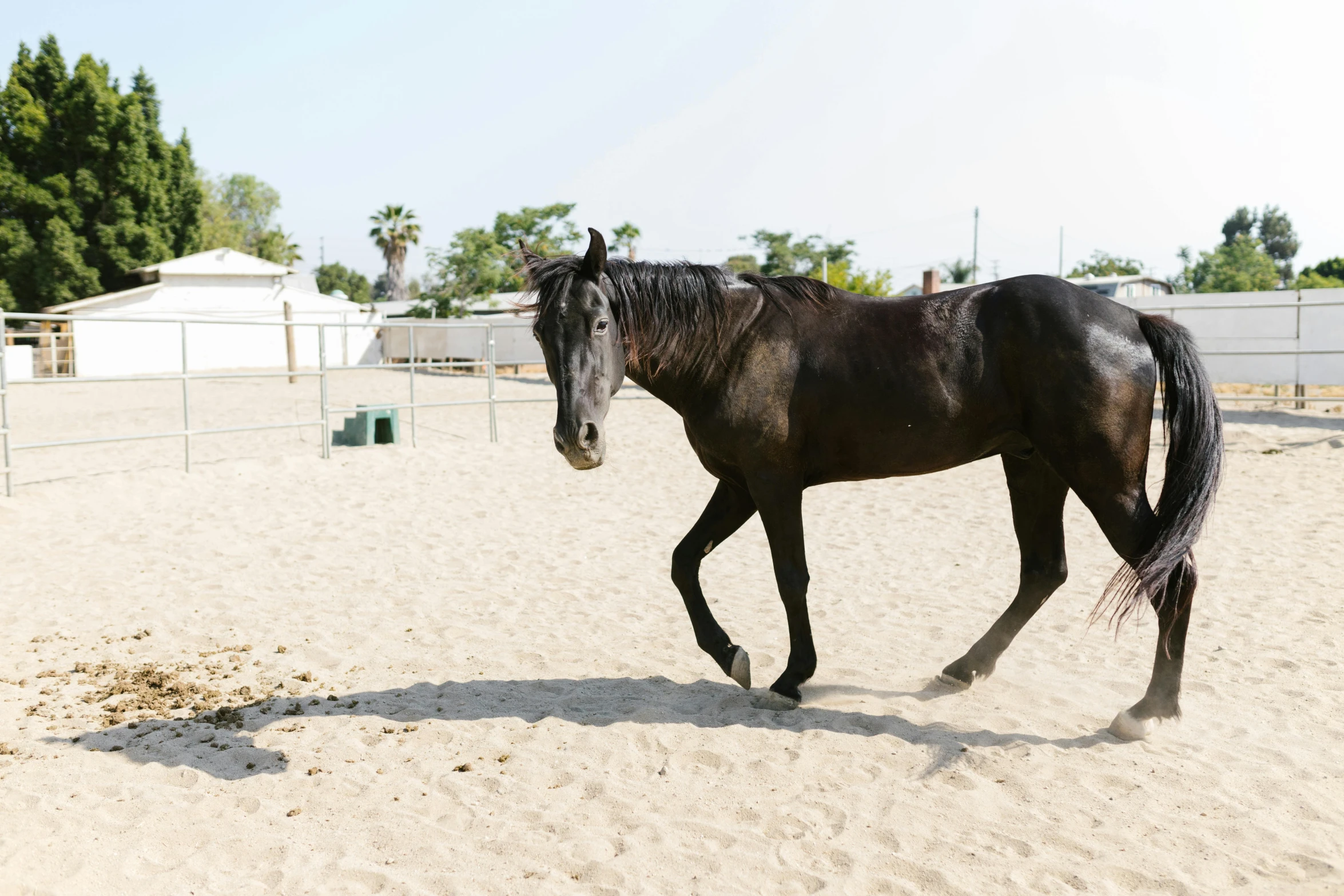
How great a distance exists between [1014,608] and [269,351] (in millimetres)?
30166

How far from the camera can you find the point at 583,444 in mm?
3055

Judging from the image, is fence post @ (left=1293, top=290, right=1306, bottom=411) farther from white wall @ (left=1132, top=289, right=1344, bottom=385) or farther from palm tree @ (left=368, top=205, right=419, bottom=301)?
palm tree @ (left=368, top=205, right=419, bottom=301)

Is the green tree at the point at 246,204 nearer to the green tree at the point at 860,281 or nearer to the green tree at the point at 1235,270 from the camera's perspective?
the green tree at the point at 860,281

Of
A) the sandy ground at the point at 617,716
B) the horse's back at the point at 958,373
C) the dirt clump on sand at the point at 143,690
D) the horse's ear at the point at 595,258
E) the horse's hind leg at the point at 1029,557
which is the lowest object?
the dirt clump on sand at the point at 143,690

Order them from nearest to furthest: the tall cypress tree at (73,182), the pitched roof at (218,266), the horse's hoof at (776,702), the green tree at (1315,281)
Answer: the horse's hoof at (776,702) → the tall cypress tree at (73,182) → the pitched roof at (218,266) → the green tree at (1315,281)

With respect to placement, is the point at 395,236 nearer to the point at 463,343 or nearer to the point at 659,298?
the point at 463,343

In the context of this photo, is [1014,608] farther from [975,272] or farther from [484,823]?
[975,272]

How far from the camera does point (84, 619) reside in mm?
4930

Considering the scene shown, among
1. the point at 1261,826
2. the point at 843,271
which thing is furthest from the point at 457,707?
the point at 843,271

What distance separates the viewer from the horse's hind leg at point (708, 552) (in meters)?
3.73

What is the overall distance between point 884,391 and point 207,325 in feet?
91.6

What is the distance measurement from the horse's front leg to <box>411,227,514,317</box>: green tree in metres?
29.6

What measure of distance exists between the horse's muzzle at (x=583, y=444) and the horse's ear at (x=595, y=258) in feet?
1.77

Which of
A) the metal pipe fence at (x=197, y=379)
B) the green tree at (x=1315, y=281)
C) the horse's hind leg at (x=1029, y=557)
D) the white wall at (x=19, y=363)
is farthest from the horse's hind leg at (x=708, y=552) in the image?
the green tree at (x=1315, y=281)
